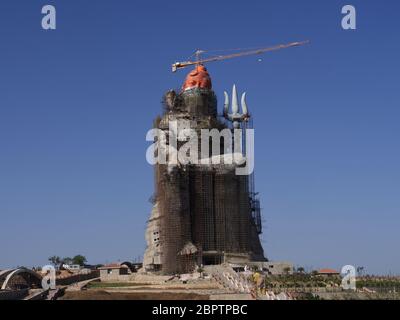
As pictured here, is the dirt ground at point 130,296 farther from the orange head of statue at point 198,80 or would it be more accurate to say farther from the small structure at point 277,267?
the orange head of statue at point 198,80

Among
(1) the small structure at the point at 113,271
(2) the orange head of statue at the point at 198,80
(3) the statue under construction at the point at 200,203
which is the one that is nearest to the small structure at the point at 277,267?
(3) the statue under construction at the point at 200,203

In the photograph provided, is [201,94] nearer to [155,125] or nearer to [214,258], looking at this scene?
[155,125]

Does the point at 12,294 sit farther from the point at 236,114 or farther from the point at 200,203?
the point at 236,114

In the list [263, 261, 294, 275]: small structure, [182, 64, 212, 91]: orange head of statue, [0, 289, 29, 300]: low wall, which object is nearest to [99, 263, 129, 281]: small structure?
[263, 261, 294, 275]: small structure

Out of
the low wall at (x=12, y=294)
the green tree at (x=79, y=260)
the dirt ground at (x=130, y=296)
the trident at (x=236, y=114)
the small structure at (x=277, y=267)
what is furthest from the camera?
the green tree at (x=79, y=260)

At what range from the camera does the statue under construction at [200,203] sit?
84688 millimetres

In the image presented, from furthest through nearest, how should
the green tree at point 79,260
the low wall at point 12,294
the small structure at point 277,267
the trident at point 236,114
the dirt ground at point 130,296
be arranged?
the green tree at point 79,260 → the trident at point 236,114 → the small structure at point 277,267 → the dirt ground at point 130,296 → the low wall at point 12,294

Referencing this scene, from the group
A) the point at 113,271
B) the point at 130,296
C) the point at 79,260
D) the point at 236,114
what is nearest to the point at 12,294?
the point at 130,296

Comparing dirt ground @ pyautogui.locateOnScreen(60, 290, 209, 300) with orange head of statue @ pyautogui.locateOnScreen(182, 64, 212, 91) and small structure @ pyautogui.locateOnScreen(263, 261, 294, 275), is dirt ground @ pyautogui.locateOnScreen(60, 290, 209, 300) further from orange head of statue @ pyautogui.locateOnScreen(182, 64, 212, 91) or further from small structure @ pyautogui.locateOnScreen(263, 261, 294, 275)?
orange head of statue @ pyautogui.locateOnScreen(182, 64, 212, 91)

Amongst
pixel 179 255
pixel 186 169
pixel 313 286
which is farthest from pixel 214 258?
pixel 313 286

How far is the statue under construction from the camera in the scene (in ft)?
278

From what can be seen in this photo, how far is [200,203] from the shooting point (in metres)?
Result: 87.7
